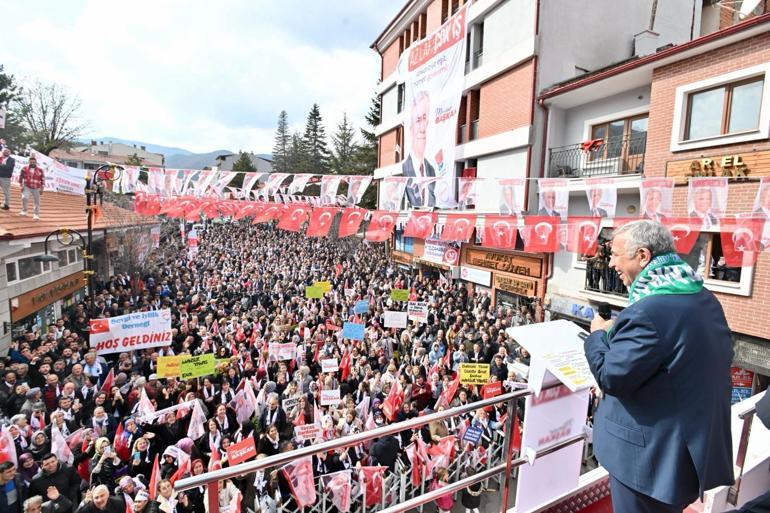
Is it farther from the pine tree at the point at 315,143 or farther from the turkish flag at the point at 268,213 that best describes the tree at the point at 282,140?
the turkish flag at the point at 268,213

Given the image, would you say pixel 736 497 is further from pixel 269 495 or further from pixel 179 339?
pixel 179 339

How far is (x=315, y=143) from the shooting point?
71062 mm

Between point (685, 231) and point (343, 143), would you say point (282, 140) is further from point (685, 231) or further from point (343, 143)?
point (685, 231)

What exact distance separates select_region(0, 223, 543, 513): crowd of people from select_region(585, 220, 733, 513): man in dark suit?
759mm

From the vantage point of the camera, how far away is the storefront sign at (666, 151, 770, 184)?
9641 mm

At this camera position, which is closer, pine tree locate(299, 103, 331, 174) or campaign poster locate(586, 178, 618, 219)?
campaign poster locate(586, 178, 618, 219)

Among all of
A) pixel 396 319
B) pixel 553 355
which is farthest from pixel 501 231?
pixel 553 355

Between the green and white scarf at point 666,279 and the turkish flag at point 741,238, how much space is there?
8.57 metres

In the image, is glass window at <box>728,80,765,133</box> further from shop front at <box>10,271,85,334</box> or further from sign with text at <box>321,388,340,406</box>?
shop front at <box>10,271,85,334</box>

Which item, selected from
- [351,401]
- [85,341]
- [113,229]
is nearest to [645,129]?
[351,401]

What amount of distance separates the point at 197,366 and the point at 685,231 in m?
11.1

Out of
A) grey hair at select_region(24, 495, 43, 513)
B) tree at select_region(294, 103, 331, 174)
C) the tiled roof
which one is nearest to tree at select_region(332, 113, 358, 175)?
tree at select_region(294, 103, 331, 174)

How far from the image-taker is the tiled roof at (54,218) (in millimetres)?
10953

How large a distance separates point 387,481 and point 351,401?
1851 millimetres
